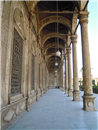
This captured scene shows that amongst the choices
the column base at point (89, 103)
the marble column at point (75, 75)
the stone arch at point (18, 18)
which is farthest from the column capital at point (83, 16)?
the column base at point (89, 103)

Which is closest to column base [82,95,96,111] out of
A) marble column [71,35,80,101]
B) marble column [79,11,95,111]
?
marble column [79,11,95,111]

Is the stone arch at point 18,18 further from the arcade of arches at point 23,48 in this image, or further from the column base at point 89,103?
the column base at point 89,103

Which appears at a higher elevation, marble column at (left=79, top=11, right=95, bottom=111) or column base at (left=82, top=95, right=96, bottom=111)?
marble column at (left=79, top=11, right=95, bottom=111)

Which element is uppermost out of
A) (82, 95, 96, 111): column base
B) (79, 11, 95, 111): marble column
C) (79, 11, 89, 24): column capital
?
(79, 11, 89, 24): column capital

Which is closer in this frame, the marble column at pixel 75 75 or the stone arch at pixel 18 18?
the stone arch at pixel 18 18

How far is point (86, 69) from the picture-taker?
7.25 m

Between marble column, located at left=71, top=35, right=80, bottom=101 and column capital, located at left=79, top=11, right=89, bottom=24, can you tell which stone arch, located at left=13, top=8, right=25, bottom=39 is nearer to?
column capital, located at left=79, top=11, right=89, bottom=24

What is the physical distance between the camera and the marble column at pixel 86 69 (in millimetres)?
6648

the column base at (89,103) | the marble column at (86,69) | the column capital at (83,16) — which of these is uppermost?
the column capital at (83,16)

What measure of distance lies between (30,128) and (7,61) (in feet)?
8.18

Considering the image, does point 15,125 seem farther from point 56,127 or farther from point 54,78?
point 54,78

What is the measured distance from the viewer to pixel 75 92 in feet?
34.1

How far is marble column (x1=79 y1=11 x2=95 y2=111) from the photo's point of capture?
21.8ft

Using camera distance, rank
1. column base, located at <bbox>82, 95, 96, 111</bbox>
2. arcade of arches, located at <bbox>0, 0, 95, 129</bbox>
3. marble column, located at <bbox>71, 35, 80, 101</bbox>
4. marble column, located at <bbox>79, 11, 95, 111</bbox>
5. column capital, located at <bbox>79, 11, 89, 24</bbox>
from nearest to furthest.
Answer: arcade of arches, located at <bbox>0, 0, 95, 129</bbox> → column base, located at <bbox>82, 95, 96, 111</bbox> → marble column, located at <bbox>79, 11, 95, 111</bbox> → column capital, located at <bbox>79, 11, 89, 24</bbox> → marble column, located at <bbox>71, 35, 80, 101</bbox>
